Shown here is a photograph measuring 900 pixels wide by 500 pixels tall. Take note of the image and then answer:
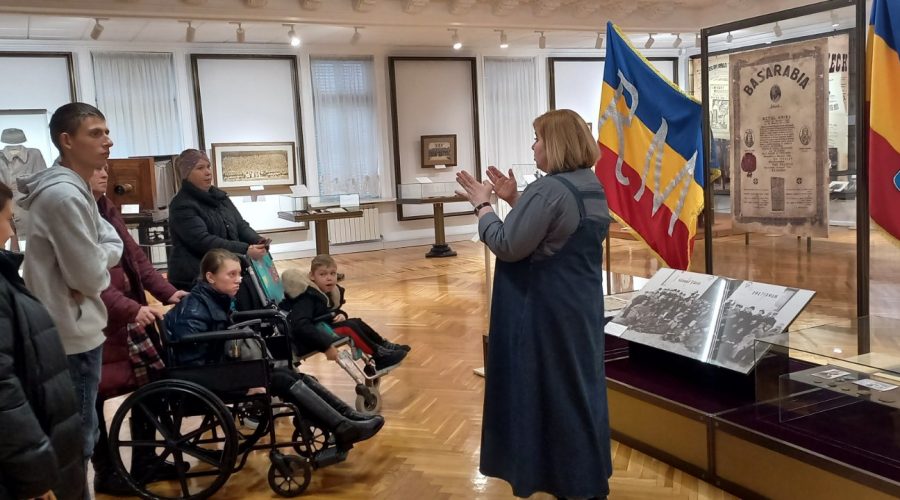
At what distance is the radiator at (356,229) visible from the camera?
1162 centimetres

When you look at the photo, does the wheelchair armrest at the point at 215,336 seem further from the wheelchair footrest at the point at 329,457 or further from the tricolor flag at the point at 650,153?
the tricolor flag at the point at 650,153

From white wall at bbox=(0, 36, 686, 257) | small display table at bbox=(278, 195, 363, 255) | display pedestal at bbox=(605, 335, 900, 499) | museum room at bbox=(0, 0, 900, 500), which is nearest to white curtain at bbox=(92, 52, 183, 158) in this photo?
white wall at bbox=(0, 36, 686, 257)

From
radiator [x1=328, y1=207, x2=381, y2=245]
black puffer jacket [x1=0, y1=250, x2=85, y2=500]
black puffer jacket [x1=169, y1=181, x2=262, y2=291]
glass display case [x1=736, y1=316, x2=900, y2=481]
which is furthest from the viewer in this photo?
radiator [x1=328, y1=207, x2=381, y2=245]

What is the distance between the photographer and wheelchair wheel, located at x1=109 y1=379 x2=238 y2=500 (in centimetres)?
298

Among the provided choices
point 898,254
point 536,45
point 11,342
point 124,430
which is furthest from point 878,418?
point 536,45

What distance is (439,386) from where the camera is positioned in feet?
15.1

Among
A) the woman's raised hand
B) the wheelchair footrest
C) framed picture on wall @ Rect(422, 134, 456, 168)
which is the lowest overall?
the wheelchair footrest

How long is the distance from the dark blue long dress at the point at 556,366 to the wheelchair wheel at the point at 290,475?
104cm

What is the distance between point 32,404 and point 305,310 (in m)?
2.09

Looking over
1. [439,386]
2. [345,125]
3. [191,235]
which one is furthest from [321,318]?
[345,125]

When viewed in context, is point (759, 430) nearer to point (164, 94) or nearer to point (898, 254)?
point (898, 254)

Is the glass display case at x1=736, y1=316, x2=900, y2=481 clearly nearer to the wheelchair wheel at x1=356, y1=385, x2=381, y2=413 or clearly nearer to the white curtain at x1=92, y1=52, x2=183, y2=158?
the wheelchair wheel at x1=356, y1=385, x2=381, y2=413

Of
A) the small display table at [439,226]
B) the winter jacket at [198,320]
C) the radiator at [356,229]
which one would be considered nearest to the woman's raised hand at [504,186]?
the winter jacket at [198,320]

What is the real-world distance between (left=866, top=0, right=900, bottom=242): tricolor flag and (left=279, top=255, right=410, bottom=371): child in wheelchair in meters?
2.50
